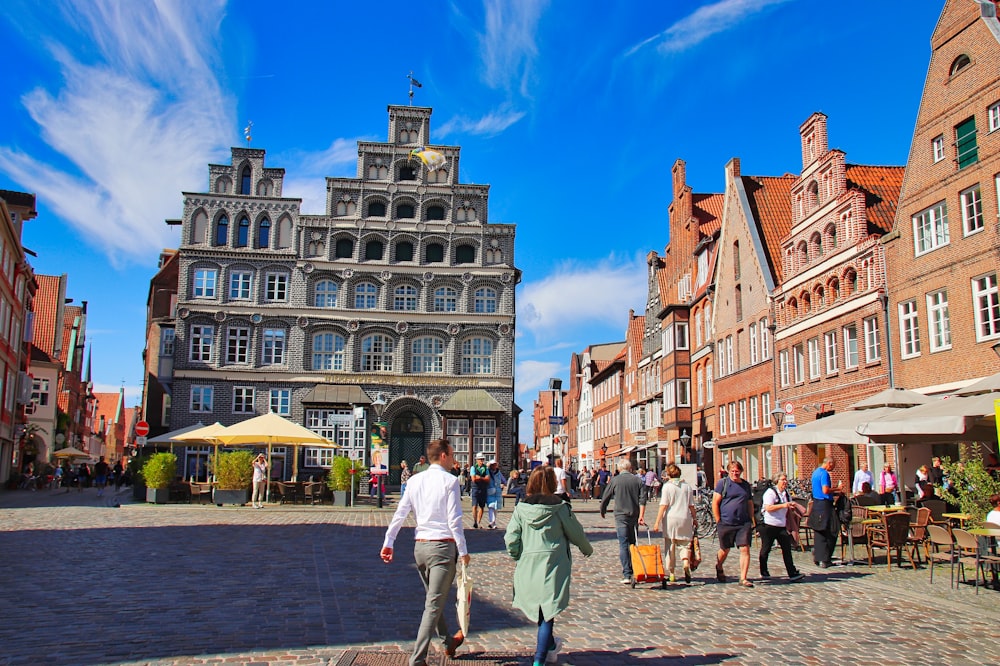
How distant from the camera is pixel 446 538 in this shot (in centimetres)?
685

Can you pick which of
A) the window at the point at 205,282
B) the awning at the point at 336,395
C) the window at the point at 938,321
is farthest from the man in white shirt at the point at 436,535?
the window at the point at 205,282

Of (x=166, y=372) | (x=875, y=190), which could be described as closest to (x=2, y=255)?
(x=166, y=372)

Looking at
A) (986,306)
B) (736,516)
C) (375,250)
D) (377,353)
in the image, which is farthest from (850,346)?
(375,250)

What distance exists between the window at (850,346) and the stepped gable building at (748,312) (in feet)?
16.6

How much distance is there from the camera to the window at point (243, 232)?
46.2m

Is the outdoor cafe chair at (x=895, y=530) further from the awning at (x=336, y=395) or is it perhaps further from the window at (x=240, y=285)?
the window at (x=240, y=285)

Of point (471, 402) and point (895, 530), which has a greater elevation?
point (471, 402)

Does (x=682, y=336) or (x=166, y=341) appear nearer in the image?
(x=682, y=336)

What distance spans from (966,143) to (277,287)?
33.5 m

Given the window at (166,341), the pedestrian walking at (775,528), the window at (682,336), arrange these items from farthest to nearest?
the window at (166,341) → the window at (682,336) → the pedestrian walking at (775,528)

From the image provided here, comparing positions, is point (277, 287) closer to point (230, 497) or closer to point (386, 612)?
point (230, 497)

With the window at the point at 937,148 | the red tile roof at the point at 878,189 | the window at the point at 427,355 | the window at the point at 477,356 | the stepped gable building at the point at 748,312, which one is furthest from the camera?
the window at the point at 477,356

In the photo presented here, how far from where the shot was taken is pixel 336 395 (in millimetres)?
45062

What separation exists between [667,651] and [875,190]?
26588mm
